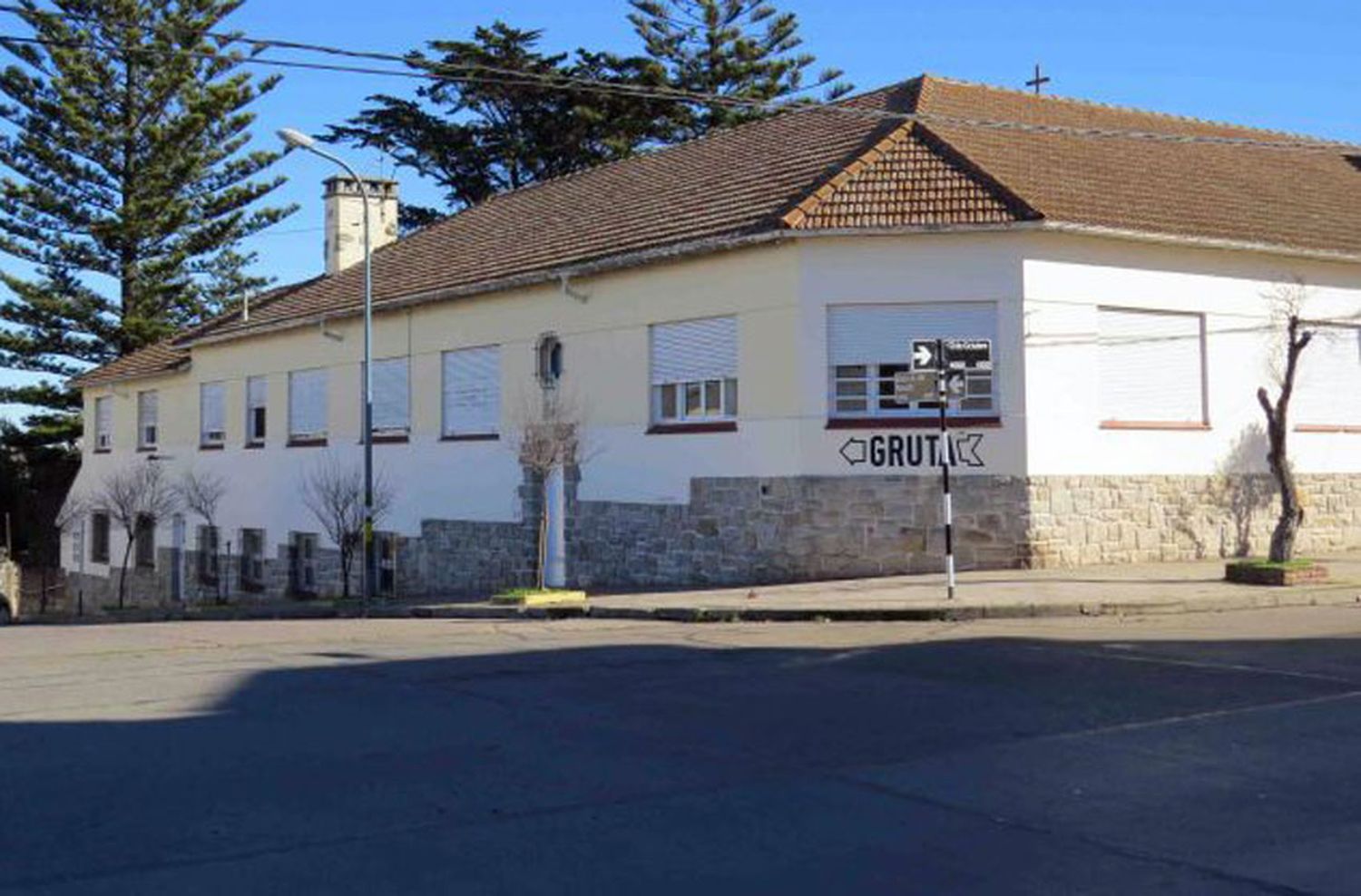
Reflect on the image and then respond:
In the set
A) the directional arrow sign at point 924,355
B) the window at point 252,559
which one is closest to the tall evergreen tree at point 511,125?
the window at point 252,559

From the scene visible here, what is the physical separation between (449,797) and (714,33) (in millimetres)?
42162

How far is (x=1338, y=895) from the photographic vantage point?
5137 mm

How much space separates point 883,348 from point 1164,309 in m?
4.76

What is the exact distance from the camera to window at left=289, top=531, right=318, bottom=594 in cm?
3131

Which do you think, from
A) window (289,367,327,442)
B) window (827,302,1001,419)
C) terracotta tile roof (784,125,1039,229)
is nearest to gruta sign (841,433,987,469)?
window (827,302,1001,419)

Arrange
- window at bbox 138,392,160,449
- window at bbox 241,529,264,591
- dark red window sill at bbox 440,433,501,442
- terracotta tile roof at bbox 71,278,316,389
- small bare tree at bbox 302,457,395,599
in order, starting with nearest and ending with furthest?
1. dark red window sill at bbox 440,433,501,442
2. small bare tree at bbox 302,457,395,599
3. window at bbox 241,529,264,591
4. terracotta tile roof at bbox 71,278,316,389
5. window at bbox 138,392,160,449

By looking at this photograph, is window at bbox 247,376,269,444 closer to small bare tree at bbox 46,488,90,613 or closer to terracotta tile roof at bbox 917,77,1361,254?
small bare tree at bbox 46,488,90,613

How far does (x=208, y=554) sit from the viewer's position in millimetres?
35500

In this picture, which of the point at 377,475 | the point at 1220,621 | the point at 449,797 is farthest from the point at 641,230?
the point at 449,797

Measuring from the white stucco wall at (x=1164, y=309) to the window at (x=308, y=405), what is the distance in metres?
17.6

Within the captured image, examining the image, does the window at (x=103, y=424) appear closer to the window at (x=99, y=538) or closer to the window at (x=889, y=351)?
the window at (x=99, y=538)

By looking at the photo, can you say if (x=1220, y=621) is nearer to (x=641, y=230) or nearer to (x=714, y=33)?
(x=641, y=230)

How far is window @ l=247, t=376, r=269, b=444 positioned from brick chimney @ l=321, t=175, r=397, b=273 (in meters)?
4.32

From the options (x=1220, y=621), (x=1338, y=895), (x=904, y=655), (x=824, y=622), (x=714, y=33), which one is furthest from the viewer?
(x=714, y=33)
